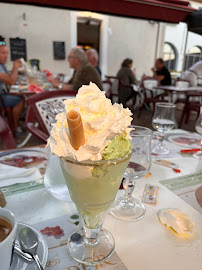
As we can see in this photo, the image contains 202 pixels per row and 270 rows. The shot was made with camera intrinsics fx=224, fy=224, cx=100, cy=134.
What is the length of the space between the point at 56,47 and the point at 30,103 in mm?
5990

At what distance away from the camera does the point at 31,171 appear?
873 millimetres

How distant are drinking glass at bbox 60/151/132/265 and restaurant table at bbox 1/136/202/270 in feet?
0.15

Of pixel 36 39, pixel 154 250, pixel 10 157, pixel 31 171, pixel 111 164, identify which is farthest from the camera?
pixel 36 39

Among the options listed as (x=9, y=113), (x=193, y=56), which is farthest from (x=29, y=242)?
(x=193, y=56)

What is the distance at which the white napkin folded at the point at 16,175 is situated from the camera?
824mm

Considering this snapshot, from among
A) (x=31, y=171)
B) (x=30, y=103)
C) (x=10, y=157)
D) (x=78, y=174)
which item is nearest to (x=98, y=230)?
(x=78, y=174)

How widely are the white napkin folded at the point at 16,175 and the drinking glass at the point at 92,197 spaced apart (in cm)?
34

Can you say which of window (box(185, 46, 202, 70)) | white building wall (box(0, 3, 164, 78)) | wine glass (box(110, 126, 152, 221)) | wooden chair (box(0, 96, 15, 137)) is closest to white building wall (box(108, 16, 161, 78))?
white building wall (box(0, 3, 164, 78))

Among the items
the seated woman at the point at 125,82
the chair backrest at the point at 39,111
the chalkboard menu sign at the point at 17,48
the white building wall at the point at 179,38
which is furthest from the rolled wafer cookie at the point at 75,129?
the white building wall at the point at 179,38

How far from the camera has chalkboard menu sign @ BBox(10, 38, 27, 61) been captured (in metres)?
6.40

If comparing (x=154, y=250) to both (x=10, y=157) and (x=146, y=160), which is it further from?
(x=10, y=157)

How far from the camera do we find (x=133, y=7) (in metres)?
1.94

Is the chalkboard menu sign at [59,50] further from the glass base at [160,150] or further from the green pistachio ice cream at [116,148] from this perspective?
the green pistachio ice cream at [116,148]

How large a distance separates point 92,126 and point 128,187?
34 centimetres
